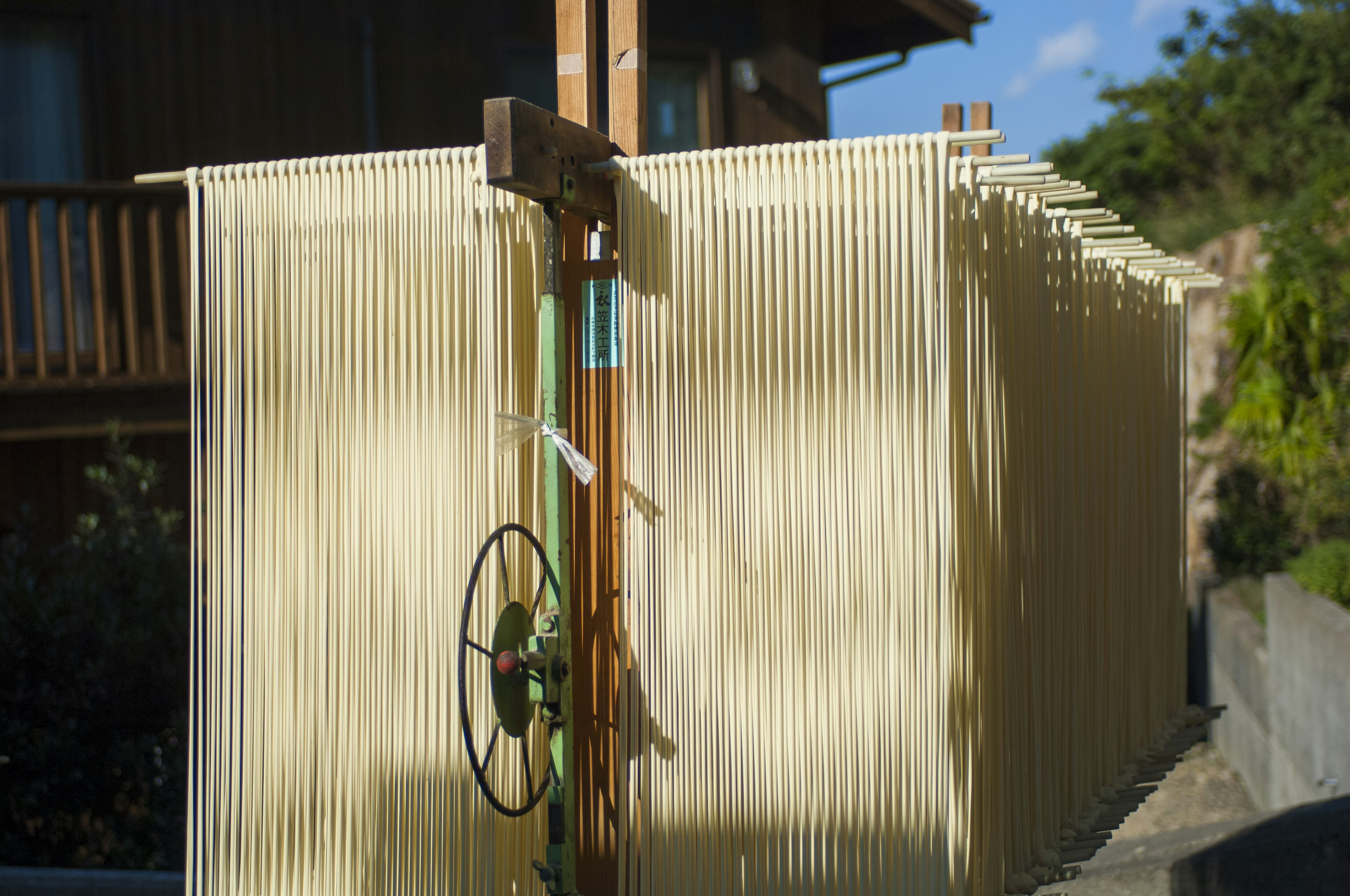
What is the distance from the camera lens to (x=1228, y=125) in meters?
18.8

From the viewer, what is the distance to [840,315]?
2283mm

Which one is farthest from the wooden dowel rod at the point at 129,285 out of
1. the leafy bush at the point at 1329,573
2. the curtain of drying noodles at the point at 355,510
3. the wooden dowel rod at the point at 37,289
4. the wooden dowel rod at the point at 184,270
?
the leafy bush at the point at 1329,573

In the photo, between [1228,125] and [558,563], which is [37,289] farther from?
[1228,125]

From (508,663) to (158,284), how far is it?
5206 millimetres

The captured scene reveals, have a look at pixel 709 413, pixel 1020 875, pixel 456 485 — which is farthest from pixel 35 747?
pixel 1020 875

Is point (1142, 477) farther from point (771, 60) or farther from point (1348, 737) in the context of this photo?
point (771, 60)

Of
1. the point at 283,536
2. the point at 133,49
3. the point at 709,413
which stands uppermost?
the point at 133,49

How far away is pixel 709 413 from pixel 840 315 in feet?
1.13

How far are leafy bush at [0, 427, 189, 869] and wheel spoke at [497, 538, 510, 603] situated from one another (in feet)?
9.69

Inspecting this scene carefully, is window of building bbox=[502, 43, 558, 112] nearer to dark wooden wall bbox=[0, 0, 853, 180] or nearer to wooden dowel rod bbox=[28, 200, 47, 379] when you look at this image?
dark wooden wall bbox=[0, 0, 853, 180]

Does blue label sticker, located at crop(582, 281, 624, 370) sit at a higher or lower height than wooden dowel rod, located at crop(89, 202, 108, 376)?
lower

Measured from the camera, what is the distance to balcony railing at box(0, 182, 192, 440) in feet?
20.3

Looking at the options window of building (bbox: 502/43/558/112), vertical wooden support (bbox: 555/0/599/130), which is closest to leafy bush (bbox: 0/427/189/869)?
vertical wooden support (bbox: 555/0/599/130)

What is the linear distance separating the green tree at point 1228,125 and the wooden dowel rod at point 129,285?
45.5ft
